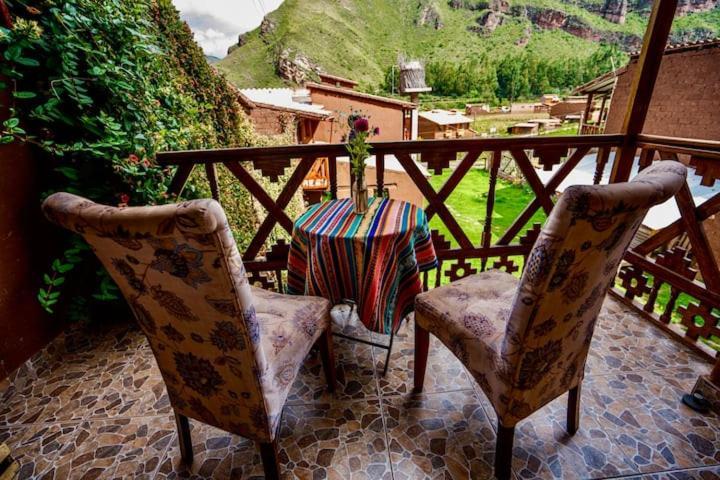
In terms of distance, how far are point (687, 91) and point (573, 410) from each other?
9.19m

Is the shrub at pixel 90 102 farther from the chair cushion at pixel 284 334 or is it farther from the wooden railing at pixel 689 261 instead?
the wooden railing at pixel 689 261

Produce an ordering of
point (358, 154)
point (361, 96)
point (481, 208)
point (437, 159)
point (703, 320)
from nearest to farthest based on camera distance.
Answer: point (358, 154), point (703, 320), point (437, 159), point (481, 208), point (361, 96)

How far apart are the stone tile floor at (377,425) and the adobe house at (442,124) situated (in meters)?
17.1

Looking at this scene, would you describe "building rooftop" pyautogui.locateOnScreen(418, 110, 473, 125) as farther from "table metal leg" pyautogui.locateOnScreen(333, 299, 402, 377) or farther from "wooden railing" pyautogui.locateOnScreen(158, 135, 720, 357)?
"table metal leg" pyautogui.locateOnScreen(333, 299, 402, 377)

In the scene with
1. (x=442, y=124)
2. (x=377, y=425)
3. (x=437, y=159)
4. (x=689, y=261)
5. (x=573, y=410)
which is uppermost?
(x=437, y=159)

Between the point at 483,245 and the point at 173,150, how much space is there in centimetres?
222

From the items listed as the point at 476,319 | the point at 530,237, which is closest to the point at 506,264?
the point at 530,237

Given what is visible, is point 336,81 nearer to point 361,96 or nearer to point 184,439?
point 361,96

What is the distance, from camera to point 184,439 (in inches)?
50.7

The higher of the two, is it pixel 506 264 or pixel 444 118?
pixel 444 118

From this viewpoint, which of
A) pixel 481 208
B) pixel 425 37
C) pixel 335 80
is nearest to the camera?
pixel 481 208

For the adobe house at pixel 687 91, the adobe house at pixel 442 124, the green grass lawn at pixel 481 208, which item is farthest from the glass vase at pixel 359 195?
the adobe house at pixel 442 124

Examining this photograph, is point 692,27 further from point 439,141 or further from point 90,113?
point 90,113

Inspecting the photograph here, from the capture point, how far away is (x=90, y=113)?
67.9 inches
